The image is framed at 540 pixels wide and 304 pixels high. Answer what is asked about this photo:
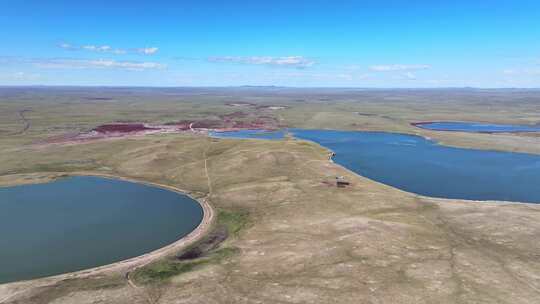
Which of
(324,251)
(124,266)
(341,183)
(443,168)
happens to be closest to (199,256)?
(124,266)

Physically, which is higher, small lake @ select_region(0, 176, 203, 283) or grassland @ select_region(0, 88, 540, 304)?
grassland @ select_region(0, 88, 540, 304)

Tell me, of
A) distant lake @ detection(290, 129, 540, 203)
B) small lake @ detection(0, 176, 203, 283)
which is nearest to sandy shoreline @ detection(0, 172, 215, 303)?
small lake @ detection(0, 176, 203, 283)

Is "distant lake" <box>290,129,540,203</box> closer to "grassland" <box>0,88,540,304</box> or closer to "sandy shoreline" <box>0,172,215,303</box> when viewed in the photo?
"grassland" <box>0,88,540,304</box>

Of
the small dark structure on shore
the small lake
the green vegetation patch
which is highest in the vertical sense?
the small dark structure on shore

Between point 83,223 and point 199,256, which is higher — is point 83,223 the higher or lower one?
the lower one

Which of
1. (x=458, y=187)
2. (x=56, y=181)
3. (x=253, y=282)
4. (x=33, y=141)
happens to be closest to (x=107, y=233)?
(x=253, y=282)

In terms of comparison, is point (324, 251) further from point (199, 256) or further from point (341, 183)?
point (341, 183)

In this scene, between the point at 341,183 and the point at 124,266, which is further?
the point at 341,183

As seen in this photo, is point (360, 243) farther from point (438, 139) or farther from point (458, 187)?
point (438, 139)
